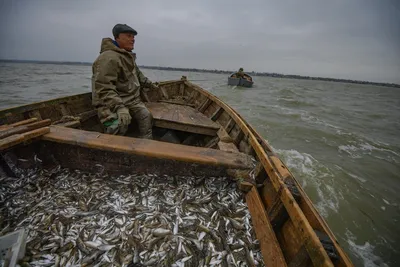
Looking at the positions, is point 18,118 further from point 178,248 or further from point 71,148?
point 178,248

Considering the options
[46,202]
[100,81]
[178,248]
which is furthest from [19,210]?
[100,81]

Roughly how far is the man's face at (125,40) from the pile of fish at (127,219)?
303 centimetres

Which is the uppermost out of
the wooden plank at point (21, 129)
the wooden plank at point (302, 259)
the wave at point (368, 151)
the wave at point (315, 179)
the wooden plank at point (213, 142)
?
the wooden plank at point (21, 129)

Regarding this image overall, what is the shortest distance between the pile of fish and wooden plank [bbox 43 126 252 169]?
0.43 metres

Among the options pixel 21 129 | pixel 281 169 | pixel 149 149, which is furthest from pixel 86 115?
pixel 281 169

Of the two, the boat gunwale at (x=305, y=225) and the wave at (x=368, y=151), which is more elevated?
the boat gunwale at (x=305, y=225)

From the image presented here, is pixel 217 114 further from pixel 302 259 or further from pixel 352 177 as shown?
pixel 352 177

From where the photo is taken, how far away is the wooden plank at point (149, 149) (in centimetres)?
315

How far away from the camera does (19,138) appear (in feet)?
9.32

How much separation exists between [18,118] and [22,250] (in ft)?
11.5

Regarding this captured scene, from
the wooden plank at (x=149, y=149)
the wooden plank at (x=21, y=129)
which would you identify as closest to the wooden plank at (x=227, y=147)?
the wooden plank at (x=149, y=149)

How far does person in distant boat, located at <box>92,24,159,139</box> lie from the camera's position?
4059 mm

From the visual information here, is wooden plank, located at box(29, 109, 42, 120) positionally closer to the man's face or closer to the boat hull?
the man's face

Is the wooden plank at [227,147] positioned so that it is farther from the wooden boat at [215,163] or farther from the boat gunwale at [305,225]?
the boat gunwale at [305,225]
